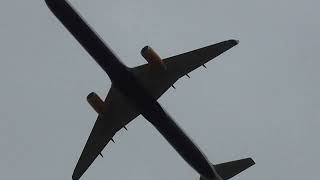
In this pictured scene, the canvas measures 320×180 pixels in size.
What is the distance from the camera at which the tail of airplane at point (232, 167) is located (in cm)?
6800

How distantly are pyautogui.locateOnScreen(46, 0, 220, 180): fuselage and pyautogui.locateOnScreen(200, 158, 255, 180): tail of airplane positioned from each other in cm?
136

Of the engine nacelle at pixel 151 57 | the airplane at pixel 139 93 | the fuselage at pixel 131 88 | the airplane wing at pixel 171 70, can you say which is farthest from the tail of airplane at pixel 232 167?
the engine nacelle at pixel 151 57

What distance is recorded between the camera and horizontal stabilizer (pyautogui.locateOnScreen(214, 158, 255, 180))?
68.0 metres

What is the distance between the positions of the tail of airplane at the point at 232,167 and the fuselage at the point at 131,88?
4.47 ft

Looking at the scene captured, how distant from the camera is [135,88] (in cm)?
6294

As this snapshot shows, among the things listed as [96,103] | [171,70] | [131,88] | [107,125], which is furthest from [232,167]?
[96,103]

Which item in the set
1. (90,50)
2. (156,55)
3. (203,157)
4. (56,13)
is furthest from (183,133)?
(56,13)

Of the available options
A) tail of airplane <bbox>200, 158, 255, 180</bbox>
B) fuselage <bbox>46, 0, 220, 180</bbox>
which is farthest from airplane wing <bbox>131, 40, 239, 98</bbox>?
tail of airplane <bbox>200, 158, 255, 180</bbox>

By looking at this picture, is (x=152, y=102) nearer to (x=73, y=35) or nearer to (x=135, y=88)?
(x=135, y=88)

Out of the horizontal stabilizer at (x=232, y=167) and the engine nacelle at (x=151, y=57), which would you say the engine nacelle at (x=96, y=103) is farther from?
the horizontal stabilizer at (x=232, y=167)

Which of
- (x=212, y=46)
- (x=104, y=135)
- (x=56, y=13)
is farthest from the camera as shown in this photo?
(x=104, y=135)

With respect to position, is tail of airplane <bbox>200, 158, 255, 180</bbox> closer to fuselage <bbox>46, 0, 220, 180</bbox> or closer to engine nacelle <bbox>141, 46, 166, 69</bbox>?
fuselage <bbox>46, 0, 220, 180</bbox>

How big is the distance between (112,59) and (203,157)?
13.6 metres

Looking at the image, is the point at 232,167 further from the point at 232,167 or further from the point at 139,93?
the point at 139,93
